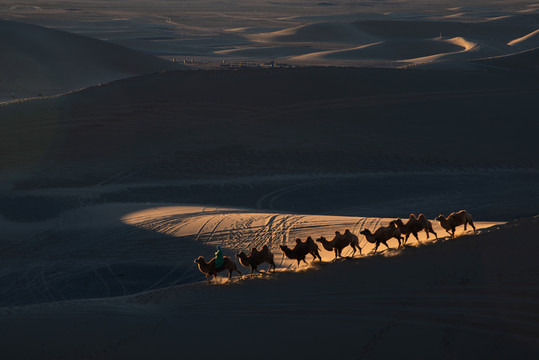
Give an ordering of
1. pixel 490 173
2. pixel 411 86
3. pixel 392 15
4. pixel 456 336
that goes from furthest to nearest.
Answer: pixel 392 15 → pixel 411 86 → pixel 490 173 → pixel 456 336

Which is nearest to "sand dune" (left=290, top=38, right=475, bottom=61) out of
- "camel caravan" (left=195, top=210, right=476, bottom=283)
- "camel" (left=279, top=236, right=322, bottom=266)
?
"camel caravan" (left=195, top=210, right=476, bottom=283)

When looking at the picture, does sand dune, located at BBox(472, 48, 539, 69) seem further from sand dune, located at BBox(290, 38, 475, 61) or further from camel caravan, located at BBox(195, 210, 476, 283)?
camel caravan, located at BBox(195, 210, 476, 283)

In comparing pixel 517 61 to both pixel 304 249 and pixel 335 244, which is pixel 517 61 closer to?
pixel 335 244

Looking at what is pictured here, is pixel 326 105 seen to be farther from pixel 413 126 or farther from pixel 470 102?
pixel 470 102

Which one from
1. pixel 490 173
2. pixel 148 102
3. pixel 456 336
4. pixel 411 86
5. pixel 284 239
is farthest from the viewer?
pixel 411 86

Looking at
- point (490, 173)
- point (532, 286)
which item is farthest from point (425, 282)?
point (490, 173)

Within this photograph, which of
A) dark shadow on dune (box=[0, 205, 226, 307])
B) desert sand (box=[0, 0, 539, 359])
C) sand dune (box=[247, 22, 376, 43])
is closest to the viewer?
desert sand (box=[0, 0, 539, 359])

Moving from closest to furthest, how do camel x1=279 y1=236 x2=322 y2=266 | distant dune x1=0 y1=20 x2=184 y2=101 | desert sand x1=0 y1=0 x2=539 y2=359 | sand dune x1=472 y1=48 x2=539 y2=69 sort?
desert sand x1=0 y1=0 x2=539 y2=359 < camel x1=279 y1=236 x2=322 y2=266 < distant dune x1=0 y1=20 x2=184 y2=101 < sand dune x1=472 y1=48 x2=539 y2=69
